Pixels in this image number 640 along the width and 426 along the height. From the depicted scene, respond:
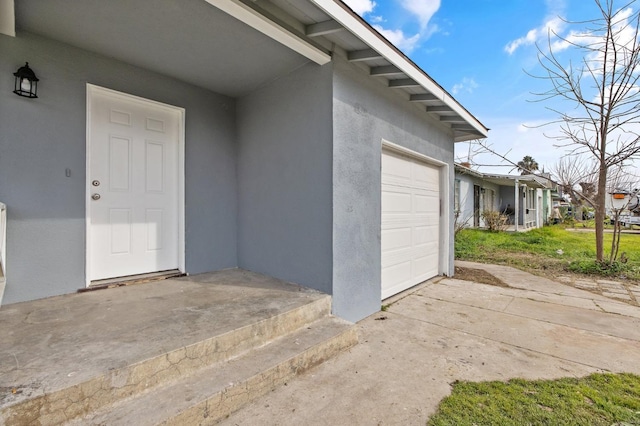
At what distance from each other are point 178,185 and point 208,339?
7.85 ft

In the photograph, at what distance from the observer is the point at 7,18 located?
7.87 ft

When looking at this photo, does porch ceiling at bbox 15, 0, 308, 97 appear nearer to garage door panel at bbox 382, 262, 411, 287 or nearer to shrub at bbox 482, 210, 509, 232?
garage door panel at bbox 382, 262, 411, 287

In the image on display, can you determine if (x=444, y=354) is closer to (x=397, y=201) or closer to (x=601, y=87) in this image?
(x=397, y=201)

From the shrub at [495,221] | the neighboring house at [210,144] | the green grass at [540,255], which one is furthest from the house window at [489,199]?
the neighboring house at [210,144]

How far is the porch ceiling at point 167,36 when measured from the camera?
2363 mm

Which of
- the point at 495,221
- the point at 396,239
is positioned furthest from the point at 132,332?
the point at 495,221

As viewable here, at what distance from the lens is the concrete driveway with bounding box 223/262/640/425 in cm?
189

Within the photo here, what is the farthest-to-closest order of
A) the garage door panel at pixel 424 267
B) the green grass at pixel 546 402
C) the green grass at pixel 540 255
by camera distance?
the green grass at pixel 540 255
the garage door panel at pixel 424 267
the green grass at pixel 546 402

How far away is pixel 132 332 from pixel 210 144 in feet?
8.62

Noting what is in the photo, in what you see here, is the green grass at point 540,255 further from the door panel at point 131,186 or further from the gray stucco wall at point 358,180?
the door panel at point 131,186

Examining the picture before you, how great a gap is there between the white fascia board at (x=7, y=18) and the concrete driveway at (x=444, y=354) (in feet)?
11.2

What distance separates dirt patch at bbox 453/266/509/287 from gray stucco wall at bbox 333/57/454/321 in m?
2.65

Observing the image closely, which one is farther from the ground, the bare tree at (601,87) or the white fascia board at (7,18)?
the bare tree at (601,87)

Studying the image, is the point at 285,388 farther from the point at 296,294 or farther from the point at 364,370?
the point at 296,294
